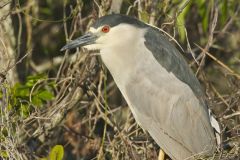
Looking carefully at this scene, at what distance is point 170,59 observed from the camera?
13.2 ft

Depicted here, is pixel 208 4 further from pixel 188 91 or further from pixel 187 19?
pixel 188 91

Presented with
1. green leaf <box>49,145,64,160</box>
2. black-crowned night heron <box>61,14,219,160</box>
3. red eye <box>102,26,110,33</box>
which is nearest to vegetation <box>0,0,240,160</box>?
green leaf <box>49,145,64,160</box>

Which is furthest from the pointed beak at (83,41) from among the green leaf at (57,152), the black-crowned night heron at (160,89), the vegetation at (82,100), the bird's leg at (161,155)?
the bird's leg at (161,155)

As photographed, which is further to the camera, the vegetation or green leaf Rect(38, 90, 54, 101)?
green leaf Rect(38, 90, 54, 101)

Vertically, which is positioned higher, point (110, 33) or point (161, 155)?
point (110, 33)

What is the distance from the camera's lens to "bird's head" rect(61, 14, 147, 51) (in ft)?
13.4

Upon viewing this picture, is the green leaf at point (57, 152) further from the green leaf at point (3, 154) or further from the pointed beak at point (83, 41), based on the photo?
the pointed beak at point (83, 41)

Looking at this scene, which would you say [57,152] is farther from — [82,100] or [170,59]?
[82,100]

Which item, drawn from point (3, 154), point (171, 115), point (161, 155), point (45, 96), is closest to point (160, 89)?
point (171, 115)

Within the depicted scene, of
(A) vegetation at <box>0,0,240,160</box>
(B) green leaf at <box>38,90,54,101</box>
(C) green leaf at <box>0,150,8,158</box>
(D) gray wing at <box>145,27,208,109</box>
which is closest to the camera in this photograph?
(C) green leaf at <box>0,150,8,158</box>

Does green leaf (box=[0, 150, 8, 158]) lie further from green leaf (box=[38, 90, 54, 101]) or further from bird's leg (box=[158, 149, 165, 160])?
bird's leg (box=[158, 149, 165, 160])

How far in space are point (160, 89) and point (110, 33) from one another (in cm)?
41

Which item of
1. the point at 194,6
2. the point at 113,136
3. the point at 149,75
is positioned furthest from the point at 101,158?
the point at 194,6

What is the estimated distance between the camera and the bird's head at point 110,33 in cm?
408
